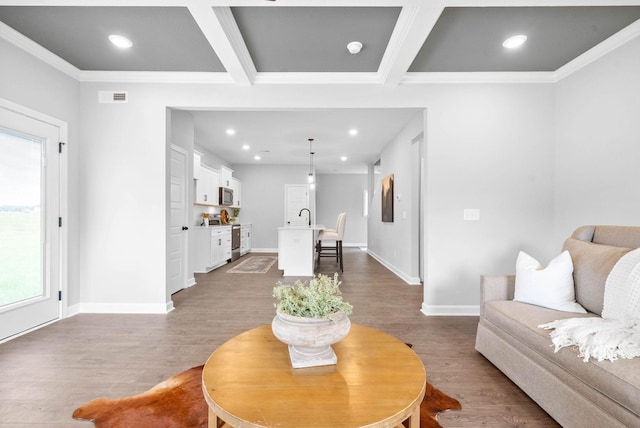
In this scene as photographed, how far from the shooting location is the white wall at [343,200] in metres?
10.0

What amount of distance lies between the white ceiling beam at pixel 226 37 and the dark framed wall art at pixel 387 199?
Answer: 11.4 ft

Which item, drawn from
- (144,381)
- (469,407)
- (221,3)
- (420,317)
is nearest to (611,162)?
(420,317)

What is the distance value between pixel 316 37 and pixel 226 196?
16.1 feet

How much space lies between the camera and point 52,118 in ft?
9.45

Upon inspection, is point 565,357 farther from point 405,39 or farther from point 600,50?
point 600,50

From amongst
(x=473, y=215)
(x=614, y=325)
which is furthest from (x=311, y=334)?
(x=473, y=215)

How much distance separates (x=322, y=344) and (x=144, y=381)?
1.48 metres

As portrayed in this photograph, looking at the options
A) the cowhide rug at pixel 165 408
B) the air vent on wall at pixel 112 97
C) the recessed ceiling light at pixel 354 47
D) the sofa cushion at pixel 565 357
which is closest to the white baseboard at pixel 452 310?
the sofa cushion at pixel 565 357

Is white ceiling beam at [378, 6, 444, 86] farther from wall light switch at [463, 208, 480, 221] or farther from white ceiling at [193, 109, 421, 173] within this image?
wall light switch at [463, 208, 480, 221]

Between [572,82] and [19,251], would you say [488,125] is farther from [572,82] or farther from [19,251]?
[19,251]

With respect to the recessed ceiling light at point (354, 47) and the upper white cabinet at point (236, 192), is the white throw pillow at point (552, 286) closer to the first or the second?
the recessed ceiling light at point (354, 47)

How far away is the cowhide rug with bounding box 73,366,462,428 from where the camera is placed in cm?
151

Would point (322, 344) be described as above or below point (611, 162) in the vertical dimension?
below

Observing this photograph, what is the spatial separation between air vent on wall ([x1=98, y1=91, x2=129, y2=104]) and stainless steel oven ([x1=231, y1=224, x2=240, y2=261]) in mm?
3812
